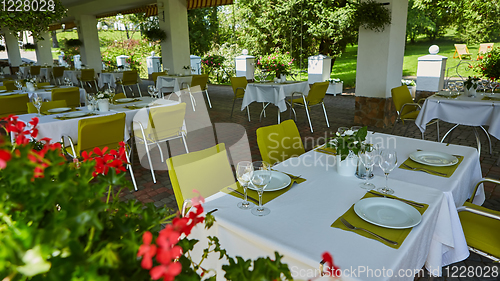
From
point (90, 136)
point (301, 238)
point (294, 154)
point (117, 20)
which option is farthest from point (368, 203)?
point (117, 20)

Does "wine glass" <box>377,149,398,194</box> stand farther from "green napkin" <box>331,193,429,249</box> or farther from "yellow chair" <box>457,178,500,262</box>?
"yellow chair" <box>457,178,500,262</box>

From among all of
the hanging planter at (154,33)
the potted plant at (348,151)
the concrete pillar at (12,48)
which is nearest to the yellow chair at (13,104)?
the potted plant at (348,151)

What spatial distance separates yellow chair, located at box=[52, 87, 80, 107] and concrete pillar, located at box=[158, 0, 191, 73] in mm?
4515

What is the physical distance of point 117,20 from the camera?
21969 millimetres

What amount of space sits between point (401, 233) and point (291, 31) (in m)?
12.7

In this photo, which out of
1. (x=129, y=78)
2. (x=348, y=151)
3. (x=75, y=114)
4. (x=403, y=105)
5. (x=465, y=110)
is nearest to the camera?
(x=348, y=151)

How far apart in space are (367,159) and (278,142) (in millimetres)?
891

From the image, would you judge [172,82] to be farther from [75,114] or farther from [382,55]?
[382,55]

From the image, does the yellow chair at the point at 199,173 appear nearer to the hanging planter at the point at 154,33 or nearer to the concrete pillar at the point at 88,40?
the hanging planter at the point at 154,33

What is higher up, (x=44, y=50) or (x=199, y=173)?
(x=44, y=50)

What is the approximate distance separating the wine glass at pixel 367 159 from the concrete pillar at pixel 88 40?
13.5 metres

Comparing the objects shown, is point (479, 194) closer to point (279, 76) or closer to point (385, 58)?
point (385, 58)

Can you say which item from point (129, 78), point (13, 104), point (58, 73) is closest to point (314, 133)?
point (13, 104)

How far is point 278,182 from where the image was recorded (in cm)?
164
